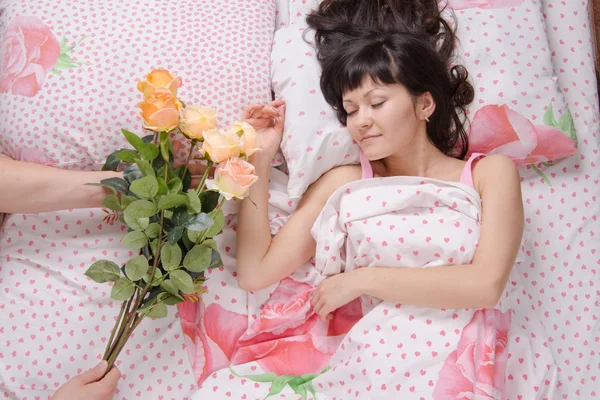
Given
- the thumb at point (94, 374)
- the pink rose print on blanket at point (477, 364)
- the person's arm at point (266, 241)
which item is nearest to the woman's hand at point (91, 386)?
the thumb at point (94, 374)

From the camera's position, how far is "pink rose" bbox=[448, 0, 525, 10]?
1733 millimetres

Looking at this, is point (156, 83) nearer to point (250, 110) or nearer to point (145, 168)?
point (145, 168)

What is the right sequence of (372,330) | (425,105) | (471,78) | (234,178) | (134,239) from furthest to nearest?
(471,78) → (425,105) → (372,330) → (134,239) → (234,178)

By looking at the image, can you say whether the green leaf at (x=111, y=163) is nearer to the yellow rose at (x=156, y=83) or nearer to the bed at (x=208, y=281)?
the bed at (x=208, y=281)

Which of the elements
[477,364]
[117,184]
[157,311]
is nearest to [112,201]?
[117,184]

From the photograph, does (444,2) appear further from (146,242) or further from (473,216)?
(146,242)

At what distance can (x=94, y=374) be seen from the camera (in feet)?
4.55

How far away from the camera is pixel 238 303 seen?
1.61 metres

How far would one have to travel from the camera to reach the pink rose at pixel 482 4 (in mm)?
A: 1733

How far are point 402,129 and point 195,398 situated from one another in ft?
2.46

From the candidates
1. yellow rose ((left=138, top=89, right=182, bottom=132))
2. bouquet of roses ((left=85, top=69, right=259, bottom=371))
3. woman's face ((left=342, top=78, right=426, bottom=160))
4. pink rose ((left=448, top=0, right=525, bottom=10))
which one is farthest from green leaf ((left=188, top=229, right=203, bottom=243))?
pink rose ((left=448, top=0, right=525, bottom=10))

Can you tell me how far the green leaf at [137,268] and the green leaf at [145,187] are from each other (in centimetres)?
14

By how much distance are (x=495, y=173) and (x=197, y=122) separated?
0.69 m

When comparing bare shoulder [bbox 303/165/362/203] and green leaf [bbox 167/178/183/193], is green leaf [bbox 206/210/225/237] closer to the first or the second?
green leaf [bbox 167/178/183/193]
